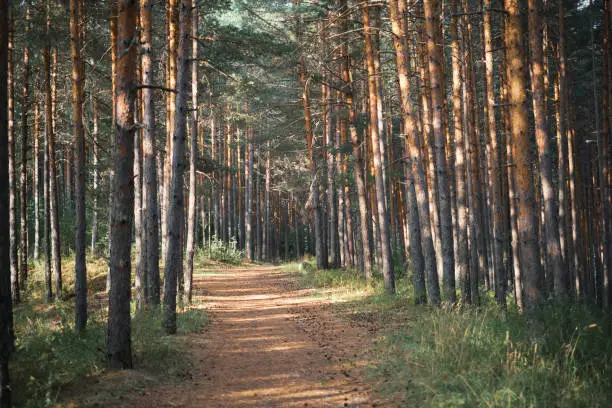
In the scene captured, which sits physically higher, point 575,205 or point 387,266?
point 575,205

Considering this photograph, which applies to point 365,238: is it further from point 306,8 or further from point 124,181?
point 124,181

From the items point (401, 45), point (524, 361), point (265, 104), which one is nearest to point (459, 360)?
point (524, 361)

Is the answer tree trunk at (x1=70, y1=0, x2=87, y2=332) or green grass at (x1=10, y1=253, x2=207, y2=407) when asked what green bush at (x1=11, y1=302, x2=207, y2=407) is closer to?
green grass at (x1=10, y1=253, x2=207, y2=407)

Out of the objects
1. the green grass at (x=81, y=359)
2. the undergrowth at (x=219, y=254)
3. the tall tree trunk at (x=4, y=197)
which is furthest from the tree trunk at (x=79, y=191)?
the undergrowth at (x=219, y=254)

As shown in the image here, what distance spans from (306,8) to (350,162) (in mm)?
6905

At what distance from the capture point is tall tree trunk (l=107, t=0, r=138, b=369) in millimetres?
7156

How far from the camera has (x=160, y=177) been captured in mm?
37688

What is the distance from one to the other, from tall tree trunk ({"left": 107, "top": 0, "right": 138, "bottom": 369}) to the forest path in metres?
0.99

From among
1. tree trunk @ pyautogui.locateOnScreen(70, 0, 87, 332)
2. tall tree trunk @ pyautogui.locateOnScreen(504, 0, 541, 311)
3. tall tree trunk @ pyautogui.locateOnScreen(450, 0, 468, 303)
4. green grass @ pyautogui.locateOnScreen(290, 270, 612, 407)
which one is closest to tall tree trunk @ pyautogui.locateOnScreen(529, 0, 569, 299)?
tall tree trunk @ pyautogui.locateOnScreen(450, 0, 468, 303)

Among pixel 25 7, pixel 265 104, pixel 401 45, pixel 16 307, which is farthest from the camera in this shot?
pixel 265 104

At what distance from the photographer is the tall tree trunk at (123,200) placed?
7.16 metres

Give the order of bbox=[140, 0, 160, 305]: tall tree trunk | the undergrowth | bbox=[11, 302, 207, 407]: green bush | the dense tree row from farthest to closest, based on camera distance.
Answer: the undergrowth
bbox=[140, 0, 160, 305]: tall tree trunk
the dense tree row
bbox=[11, 302, 207, 407]: green bush

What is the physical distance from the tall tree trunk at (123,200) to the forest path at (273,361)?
99cm

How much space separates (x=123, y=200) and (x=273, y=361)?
12.0 ft
